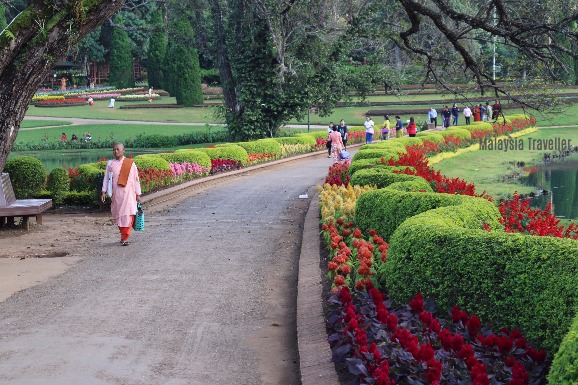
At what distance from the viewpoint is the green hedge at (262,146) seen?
26.4 m

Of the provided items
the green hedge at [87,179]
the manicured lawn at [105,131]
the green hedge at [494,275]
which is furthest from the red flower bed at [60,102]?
the green hedge at [494,275]

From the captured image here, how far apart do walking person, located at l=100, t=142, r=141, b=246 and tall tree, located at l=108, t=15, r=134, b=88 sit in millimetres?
55284

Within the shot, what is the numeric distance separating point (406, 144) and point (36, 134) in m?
26.1

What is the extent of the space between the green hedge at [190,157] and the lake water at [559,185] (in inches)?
324

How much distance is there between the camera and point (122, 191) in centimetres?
1224

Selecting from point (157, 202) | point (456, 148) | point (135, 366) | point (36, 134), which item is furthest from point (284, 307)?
point (36, 134)

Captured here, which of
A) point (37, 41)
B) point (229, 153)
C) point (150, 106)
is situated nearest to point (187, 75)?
point (150, 106)

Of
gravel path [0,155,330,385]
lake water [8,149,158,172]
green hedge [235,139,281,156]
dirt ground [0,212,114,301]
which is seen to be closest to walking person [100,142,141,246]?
gravel path [0,155,330,385]

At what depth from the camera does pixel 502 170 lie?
2614cm

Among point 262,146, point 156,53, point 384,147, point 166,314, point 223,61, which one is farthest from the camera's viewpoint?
point 156,53

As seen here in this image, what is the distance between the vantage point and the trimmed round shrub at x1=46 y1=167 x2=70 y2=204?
1644cm

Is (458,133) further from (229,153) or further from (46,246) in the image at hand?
(46,246)

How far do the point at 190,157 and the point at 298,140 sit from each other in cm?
987

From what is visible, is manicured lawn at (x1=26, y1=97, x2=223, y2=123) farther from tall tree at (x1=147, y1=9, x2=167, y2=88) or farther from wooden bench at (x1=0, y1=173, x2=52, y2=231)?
wooden bench at (x1=0, y1=173, x2=52, y2=231)
